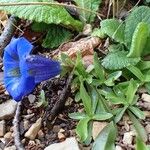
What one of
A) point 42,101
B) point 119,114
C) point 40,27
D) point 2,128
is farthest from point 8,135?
point 40,27

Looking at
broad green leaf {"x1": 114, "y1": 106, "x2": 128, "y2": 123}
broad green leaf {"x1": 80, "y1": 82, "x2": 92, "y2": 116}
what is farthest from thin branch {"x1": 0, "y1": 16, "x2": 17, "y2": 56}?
broad green leaf {"x1": 114, "y1": 106, "x2": 128, "y2": 123}

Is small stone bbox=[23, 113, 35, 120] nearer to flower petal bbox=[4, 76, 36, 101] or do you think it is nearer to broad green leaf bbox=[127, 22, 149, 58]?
flower petal bbox=[4, 76, 36, 101]

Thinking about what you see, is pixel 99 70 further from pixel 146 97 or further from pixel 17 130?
pixel 17 130

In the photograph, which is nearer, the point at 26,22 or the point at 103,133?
the point at 103,133

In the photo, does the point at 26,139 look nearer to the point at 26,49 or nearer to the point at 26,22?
the point at 26,49

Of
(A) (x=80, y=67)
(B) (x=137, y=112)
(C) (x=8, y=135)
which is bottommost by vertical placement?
(C) (x=8, y=135)

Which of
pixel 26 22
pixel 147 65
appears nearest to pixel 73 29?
pixel 26 22
